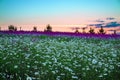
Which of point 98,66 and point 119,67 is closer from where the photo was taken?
point 98,66

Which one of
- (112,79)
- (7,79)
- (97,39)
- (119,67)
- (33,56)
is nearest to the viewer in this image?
(7,79)

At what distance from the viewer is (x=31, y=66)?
961 cm

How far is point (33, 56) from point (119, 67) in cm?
347

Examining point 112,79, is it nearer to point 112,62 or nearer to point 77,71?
point 77,71

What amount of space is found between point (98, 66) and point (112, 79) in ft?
3.99

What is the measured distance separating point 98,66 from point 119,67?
43.6 inches

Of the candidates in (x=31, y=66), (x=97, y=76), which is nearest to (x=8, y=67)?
(x=31, y=66)

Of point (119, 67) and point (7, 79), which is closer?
point (7, 79)

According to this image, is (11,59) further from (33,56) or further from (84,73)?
(84,73)

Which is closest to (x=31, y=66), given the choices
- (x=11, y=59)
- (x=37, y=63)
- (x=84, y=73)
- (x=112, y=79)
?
(x=37, y=63)

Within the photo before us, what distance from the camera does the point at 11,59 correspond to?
10.6m

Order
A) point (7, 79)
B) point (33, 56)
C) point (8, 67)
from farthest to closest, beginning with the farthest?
point (33, 56) → point (8, 67) → point (7, 79)

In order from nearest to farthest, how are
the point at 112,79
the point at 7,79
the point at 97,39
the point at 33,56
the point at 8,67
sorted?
the point at 7,79, the point at 112,79, the point at 8,67, the point at 33,56, the point at 97,39

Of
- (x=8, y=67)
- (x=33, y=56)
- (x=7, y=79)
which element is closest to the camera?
(x=7, y=79)
